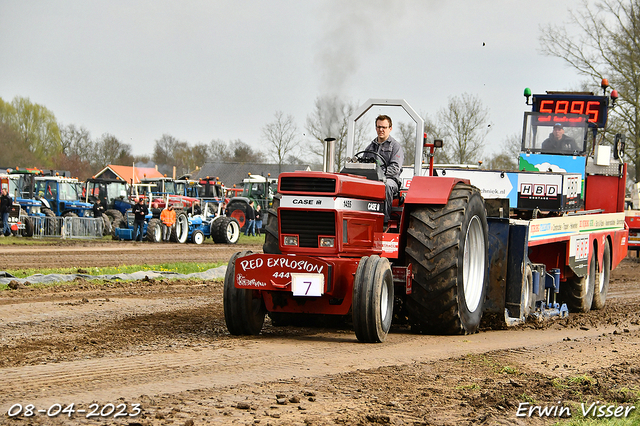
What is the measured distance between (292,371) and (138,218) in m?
21.2

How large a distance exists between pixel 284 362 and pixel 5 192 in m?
22.5

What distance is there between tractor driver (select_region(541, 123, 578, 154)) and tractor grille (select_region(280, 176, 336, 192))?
25.8 feet

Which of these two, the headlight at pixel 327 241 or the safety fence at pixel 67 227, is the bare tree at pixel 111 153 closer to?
the safety fence at pixel 67 227

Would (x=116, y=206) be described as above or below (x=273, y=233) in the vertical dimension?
below

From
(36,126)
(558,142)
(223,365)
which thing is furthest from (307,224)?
(36,126)

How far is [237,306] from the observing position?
23.5ft

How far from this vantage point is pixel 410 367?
580 cm

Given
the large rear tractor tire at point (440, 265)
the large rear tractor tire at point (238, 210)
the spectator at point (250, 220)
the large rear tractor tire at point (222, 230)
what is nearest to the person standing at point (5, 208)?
the large rear tractor tire at point (222, 230)

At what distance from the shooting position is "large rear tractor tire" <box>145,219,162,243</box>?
25.5 meters

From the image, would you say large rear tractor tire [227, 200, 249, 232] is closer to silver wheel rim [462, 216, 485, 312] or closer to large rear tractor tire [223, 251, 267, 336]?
silver wheel rim [462, 216, 485, 312]

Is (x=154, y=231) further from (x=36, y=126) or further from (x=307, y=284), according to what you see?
(x=36, y=126)

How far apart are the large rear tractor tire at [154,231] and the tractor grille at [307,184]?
19.1 meters

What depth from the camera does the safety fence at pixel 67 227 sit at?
27.2 metres

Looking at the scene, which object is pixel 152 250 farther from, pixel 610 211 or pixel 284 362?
pixel 284 362
